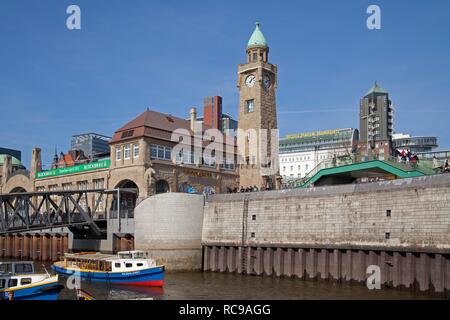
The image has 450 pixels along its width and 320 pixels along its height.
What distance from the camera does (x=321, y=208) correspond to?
46594 mm

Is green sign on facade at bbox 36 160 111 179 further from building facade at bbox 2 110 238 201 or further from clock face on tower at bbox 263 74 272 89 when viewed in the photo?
clock face on tower at bbox 263 74 272 89

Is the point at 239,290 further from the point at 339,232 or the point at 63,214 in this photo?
the point at 63,214

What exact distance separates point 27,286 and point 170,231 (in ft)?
70.1

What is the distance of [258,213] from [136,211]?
1377 centimetres

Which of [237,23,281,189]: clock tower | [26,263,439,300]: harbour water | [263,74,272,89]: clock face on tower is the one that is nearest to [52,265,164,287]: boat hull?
[26,263,439,300]: harbour water

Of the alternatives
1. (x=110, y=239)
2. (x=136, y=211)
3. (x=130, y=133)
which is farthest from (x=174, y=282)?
(x=130, y=133)

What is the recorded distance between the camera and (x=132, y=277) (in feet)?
145

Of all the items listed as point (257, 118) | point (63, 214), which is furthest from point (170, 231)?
point (257, 118)

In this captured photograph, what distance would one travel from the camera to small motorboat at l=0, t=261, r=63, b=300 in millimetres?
33250

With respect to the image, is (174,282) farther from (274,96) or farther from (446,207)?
(274,96)

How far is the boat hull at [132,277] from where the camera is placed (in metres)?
43.2

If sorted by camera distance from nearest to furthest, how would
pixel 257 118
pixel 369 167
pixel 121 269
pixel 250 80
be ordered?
pixel 121 269
pixel 369 167
pixel 257 118
pixel 250 80

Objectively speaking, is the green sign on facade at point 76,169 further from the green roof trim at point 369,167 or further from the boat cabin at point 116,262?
the green roof trim at point 369,167

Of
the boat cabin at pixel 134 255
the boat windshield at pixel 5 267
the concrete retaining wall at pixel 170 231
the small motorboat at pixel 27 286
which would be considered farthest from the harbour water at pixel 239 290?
the concrete retaining wall at pixel 170 231
